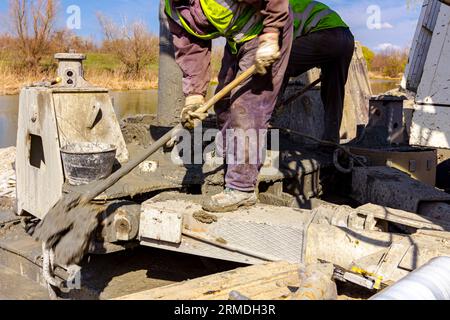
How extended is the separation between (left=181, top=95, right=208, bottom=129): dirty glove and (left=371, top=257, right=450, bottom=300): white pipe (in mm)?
1710

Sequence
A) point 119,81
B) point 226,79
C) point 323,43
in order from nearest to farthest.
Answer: point 226,79 < point 323,43 < point 119,81

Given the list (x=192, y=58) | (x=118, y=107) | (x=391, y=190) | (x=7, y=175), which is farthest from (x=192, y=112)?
(x=118, y=107)

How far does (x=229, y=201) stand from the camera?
3250 millimetres

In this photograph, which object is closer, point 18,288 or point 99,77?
point 18,288

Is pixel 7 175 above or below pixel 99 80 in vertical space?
below

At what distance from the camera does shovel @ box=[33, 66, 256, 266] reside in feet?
10.2

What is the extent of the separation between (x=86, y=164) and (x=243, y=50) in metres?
1.34

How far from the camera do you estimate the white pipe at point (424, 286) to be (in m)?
1.78

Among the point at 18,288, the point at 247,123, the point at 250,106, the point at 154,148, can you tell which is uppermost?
the point at 250,106

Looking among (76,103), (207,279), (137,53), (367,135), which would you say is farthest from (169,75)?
(137,53)

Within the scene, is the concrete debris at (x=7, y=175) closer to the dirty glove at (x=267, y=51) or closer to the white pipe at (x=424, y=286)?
the dirty glove at (x=267, y=51)

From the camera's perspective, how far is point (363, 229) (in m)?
2.96

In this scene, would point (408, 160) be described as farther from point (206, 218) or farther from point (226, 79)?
point (206, 218)

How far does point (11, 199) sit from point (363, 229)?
4.20 m
